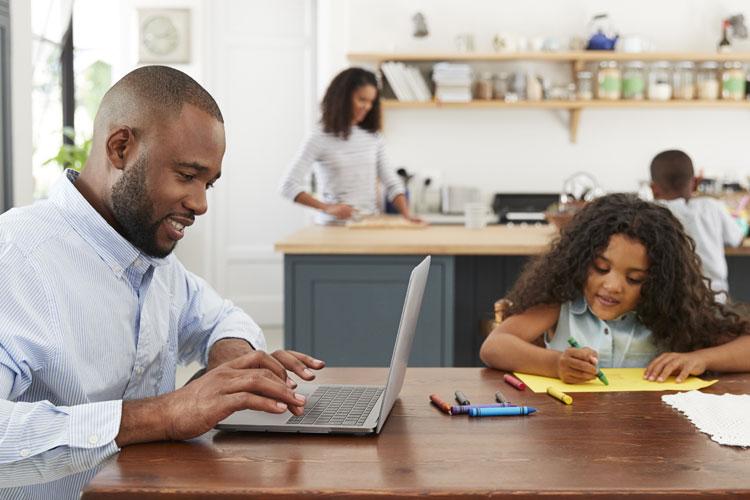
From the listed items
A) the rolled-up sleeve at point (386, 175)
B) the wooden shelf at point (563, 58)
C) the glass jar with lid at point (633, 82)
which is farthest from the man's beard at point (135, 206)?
the glass jar with lid at point (633, 82)

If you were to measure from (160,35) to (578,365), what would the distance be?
532 centimetres

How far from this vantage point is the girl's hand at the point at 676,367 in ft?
5.66

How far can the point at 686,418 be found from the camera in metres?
1.44

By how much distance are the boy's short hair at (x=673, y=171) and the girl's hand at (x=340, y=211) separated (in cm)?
148

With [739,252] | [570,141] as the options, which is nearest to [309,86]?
[570,141]

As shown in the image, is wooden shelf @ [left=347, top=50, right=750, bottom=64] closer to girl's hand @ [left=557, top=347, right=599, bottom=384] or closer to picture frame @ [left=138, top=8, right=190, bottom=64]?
picture frame @ [left=138, top=8, right=190, bottom=64]

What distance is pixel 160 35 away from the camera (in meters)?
6.35

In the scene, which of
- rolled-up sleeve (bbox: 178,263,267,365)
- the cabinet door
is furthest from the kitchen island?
rolled-up sleeve (bbox: 178,263,267,365)

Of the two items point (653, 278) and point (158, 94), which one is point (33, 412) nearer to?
point (158, 94)

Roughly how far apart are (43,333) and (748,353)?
134 cm

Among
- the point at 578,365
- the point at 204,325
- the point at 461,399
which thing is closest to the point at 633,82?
the point at 578,365

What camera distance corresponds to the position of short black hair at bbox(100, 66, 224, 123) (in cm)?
138

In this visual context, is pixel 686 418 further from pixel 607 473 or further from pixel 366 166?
pixel 366 166

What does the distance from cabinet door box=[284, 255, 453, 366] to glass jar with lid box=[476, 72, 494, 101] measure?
2.56 meters
